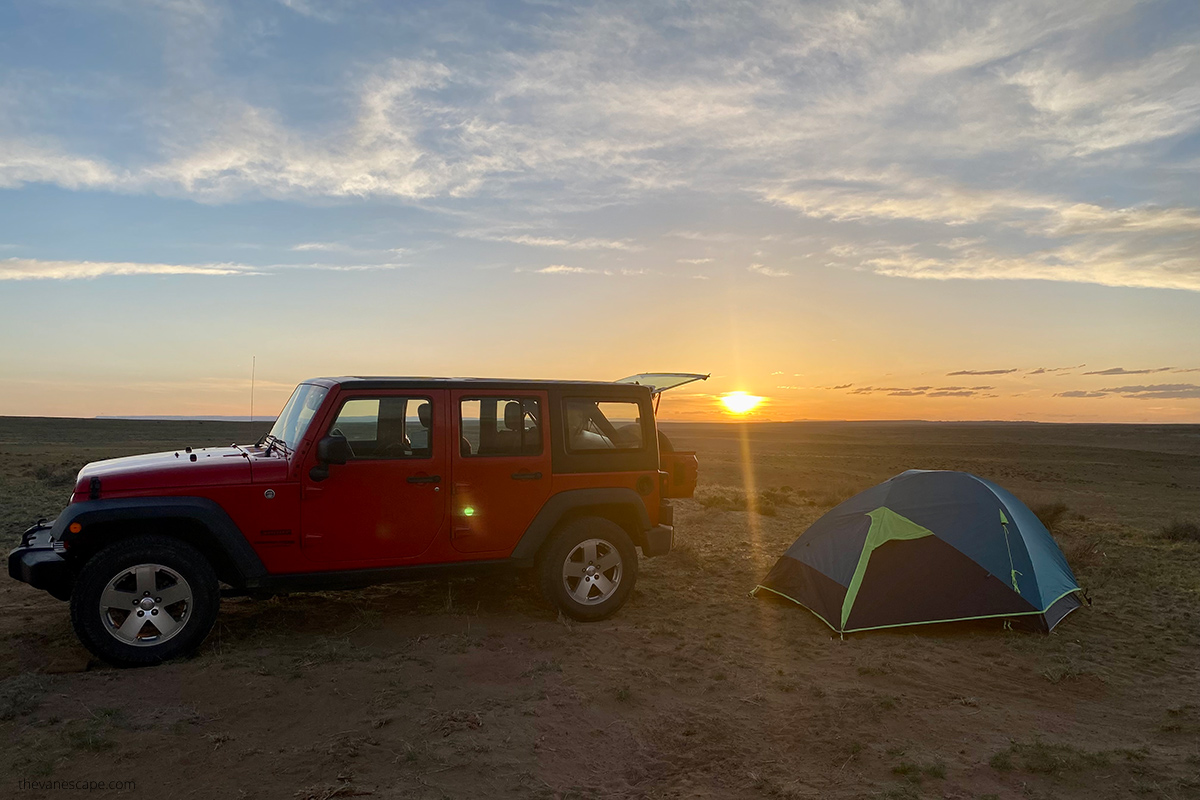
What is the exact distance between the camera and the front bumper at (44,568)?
561 cm

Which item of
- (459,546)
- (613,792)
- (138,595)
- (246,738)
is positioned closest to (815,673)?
(613,792)

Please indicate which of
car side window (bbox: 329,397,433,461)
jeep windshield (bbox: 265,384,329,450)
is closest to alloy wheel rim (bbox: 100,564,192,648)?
jeep windshield (bbox: 265,384,329,450)

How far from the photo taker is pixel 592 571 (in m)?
7.23

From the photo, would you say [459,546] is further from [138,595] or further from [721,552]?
[721,552]

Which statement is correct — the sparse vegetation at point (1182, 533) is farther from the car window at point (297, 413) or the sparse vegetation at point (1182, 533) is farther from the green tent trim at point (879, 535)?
the car window at point (297, 413)

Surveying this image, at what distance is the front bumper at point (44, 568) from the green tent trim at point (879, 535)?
6424 mm

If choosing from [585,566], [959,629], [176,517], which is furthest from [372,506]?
[959,629]

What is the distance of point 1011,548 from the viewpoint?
7258 mm

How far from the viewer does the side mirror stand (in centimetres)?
593

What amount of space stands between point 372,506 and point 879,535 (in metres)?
4.71

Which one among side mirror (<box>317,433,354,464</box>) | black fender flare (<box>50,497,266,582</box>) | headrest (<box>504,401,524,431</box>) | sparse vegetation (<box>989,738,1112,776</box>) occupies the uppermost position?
headrest (<box>504,401,524,431</box>)

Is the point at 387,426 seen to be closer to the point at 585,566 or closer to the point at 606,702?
the point at 585,566

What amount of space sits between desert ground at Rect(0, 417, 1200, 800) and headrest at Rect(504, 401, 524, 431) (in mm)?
1829

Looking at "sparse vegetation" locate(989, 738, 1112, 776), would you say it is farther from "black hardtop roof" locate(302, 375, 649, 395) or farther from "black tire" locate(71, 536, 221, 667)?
"black tire" locate(71, 536, 221, 667)
